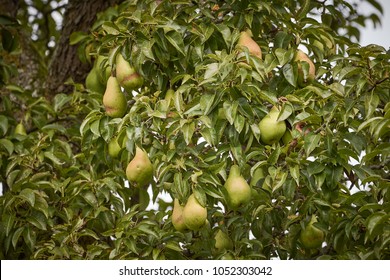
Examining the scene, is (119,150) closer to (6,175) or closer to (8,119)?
(6,175)

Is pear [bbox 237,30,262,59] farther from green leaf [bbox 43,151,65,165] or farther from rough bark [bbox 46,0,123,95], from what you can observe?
rough bark [bbox 46,0,123,95]

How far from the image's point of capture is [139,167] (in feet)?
6.32

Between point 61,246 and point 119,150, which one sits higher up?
point 119,150

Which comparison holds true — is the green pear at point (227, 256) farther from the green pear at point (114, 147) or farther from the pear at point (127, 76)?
the pear at point (127, 76)

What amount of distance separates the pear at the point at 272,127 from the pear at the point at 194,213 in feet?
0.78

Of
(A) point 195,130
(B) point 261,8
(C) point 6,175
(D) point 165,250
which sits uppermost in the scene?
(B) point 261,8

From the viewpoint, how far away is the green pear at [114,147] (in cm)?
208

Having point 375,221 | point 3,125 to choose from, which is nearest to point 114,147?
point 3,125

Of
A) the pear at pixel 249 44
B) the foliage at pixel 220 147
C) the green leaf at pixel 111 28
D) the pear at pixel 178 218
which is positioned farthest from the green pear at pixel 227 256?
the green leaf at pixel 111 28

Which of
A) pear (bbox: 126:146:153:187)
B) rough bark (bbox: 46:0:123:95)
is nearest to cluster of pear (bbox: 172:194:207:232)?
pear (bbox: 126:146:153:187)

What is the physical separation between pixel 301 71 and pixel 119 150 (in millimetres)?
542

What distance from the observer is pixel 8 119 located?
2680mm

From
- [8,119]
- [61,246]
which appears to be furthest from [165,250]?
[8,119]

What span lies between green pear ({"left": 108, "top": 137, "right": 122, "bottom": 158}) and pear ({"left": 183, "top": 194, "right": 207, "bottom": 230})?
11.9 inches
